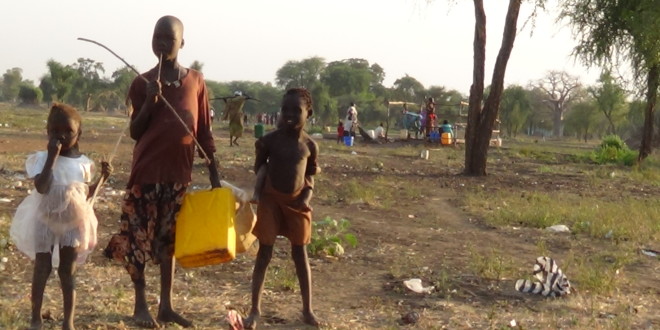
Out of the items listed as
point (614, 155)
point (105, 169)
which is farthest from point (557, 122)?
point (105, 169)

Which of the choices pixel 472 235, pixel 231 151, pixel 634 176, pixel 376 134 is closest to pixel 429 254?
pixel 472 235

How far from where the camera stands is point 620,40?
21953 millimetres

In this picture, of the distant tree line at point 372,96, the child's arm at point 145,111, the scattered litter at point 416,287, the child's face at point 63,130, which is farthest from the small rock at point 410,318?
the distant tree line at point 372,96

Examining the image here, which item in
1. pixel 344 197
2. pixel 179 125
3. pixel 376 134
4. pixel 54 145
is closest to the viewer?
pixel 54 145

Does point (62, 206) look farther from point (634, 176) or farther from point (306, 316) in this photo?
point (634, 176)

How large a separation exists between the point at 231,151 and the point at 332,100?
1748 inches

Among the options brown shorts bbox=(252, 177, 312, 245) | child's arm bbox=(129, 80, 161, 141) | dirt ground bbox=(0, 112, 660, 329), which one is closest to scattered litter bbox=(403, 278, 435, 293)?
dirt ground bbox=(0, 112, 660, 329)

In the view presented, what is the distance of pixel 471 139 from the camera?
16.0 meters

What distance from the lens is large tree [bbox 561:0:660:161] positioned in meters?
20.4

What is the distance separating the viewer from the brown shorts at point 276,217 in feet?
14.0

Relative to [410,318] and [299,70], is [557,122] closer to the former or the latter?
[299,70]

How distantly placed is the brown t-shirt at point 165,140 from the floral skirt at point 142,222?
0.06 metres

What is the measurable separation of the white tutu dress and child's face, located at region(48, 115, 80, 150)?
0.26 feet

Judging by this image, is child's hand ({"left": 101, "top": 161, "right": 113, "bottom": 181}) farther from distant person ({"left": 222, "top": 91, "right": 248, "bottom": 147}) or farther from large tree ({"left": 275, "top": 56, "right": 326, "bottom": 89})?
large tree ({"left": 275, "top": 56, "right": 326, "bottom": 89})
